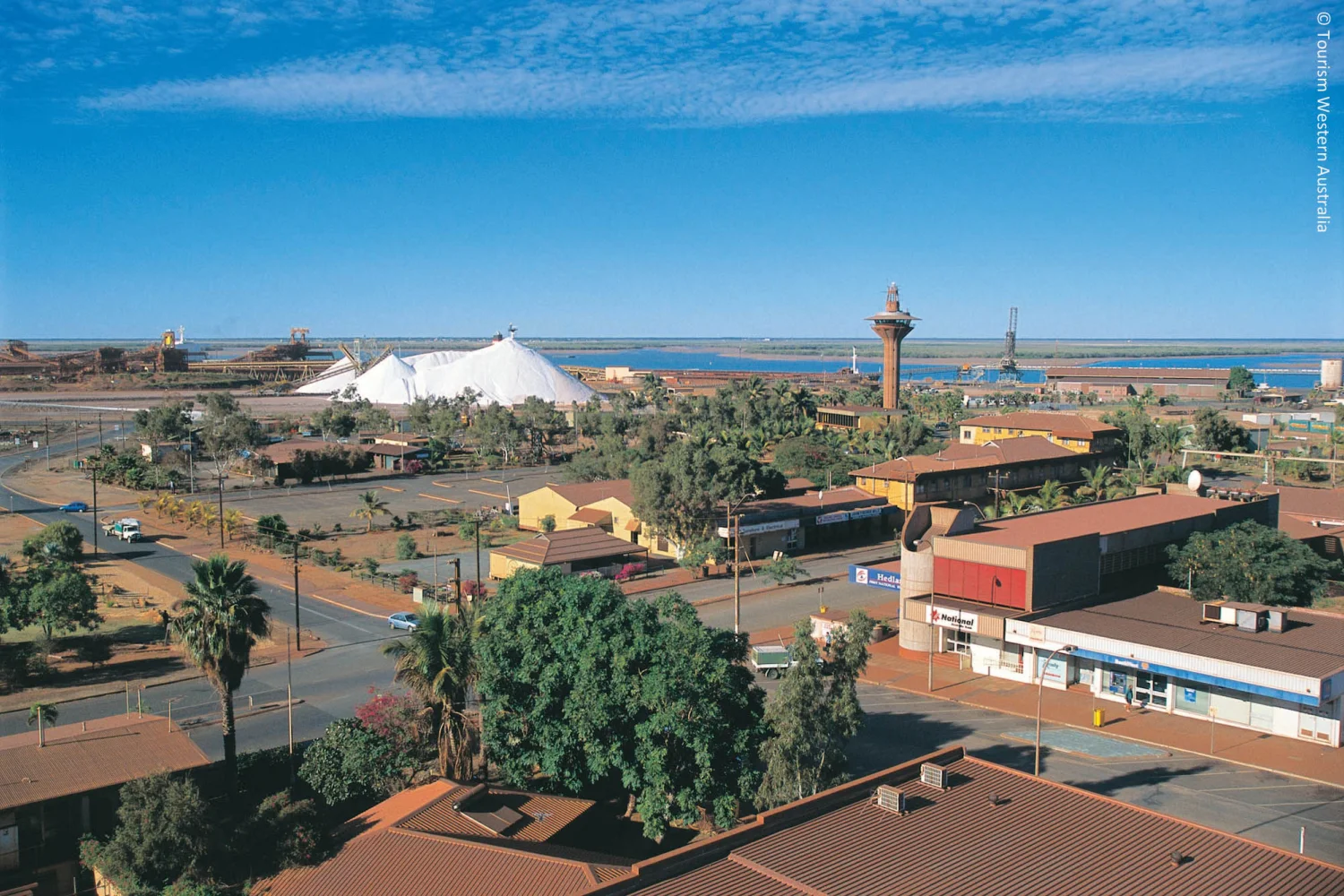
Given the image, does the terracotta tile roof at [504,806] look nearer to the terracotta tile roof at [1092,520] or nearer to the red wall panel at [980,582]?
the red wall panel at [980,582]

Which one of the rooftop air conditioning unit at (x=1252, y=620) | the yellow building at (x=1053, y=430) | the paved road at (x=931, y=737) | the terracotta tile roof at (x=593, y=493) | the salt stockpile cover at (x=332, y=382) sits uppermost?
the salt stockpile cover at (x=332, y=382)

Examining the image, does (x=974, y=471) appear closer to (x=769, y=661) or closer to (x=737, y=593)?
(x=769, y=661)

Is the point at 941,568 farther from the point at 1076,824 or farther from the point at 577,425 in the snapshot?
the point at 577,425

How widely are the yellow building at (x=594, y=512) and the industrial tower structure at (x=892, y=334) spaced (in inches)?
2520

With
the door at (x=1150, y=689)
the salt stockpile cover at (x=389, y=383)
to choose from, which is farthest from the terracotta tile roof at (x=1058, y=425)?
the salt stockpile cover at (x=389, y=383)

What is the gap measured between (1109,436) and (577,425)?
55.4m

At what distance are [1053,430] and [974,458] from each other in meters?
14.5

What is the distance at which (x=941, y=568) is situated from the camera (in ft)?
128

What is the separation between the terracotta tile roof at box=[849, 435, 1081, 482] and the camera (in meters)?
63.3

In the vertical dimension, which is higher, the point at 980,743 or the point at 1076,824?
the point at 1076,824

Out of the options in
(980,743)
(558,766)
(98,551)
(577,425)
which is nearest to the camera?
(558,766)

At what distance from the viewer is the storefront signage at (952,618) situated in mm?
36469

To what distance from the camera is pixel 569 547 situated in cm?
4966

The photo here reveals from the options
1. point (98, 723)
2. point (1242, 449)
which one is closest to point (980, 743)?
point (98, 723)
